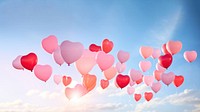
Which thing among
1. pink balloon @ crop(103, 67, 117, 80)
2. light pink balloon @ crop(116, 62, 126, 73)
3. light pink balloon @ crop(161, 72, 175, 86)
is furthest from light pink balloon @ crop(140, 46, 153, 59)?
pink balloon @ crop(103, 67, 117, 80)

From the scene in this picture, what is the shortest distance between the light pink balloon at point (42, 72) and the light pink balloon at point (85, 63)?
119 cm

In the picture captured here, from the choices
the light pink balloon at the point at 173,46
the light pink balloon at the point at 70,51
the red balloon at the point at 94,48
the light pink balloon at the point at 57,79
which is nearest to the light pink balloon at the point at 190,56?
the light pink balloon at the point at 173,46

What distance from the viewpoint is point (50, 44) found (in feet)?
39.3

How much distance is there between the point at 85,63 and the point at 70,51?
2.35ft

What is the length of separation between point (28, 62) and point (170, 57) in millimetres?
4723

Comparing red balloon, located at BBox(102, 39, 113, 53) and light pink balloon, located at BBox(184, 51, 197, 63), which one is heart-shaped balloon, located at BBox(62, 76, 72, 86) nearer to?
red balloon, located at BBox(102, 39, 113, 53)

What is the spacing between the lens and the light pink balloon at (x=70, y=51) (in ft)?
37.4

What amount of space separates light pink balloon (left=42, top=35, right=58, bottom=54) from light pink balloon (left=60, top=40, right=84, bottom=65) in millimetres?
531

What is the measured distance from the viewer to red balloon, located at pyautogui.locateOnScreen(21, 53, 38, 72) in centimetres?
1220

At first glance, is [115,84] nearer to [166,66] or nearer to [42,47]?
[166,66]

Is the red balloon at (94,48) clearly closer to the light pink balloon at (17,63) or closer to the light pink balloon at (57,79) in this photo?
the light pink balloon at (57,79)

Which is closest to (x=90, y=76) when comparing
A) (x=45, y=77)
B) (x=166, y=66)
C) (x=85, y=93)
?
(x=85, y=93)

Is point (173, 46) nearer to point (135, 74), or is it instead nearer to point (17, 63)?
point (135, 74)

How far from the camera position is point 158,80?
14.2 meters
